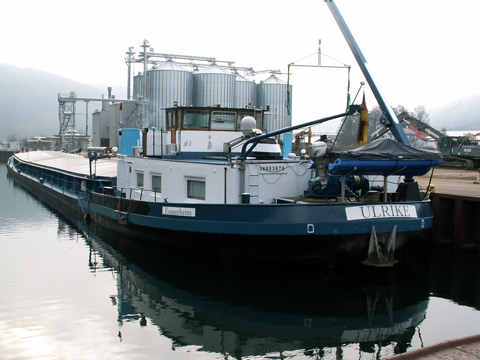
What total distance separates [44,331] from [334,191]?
653cm

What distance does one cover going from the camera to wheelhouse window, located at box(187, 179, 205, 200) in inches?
436

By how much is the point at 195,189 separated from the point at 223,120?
91.7 inches

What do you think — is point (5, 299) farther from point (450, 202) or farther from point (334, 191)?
point (450, 202)

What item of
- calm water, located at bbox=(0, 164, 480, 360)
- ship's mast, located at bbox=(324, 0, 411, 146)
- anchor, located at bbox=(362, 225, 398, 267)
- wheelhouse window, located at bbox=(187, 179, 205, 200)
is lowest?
calm water, located at bbox=(0, 164, 480, 360)

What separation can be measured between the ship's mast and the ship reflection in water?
3541 millimetres

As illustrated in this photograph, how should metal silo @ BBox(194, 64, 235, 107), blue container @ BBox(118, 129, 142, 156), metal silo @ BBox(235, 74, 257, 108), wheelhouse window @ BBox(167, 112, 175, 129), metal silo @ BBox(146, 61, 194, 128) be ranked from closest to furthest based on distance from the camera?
wheelhouse window @ BBox(167, 112, 175, 129), blue container @ BBox(118, 129, 142, 156), metal silo @ BBox(146, 61, 194, 128), metal silo @ BBox(194, 64, 235, 107), metal silo @ BBox(235, 74, 257, 108)

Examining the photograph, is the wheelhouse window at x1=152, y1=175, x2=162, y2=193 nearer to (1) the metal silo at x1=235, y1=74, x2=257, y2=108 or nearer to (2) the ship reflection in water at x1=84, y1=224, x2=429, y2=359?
(2) the ship reflection in water at x1=84, y1=224, x2=429, y2=359

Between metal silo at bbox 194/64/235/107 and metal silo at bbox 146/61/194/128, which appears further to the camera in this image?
metal silo at bbox 194/64/235/107

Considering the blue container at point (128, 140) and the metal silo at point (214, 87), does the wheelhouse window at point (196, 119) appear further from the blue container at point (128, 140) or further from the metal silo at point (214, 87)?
the metal silo at point (214, 87)

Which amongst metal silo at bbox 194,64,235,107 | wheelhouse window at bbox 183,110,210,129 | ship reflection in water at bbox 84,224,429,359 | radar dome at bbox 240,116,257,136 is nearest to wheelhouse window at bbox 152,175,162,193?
wheelhouse window at bbox 183,110,210,129

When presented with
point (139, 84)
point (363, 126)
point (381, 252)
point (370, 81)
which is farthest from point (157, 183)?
point (139, 84)

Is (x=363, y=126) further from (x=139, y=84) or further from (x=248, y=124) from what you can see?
(x=139, y=84)

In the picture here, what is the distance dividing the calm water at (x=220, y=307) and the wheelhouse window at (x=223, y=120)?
11.8ft

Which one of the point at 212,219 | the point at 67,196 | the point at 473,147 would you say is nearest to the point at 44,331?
the point at 212,219
